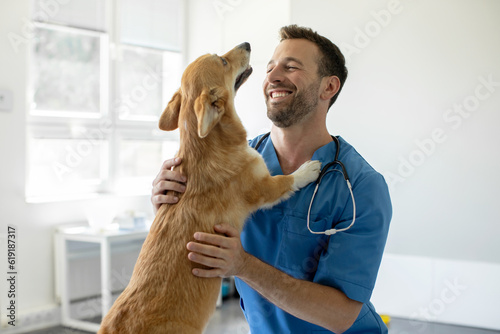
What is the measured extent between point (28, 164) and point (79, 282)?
1.05 meters

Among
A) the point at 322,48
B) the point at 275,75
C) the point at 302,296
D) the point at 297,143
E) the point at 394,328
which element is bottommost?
the point at 394,328

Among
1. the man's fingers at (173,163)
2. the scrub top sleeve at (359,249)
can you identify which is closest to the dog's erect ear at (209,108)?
the man's fingers at (173,163)

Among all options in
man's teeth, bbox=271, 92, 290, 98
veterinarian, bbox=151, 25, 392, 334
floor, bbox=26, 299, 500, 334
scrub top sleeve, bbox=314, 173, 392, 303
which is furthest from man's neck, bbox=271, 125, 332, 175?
floor, bbox=26, 299, 500, 334

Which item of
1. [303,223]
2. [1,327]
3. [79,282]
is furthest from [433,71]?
[1,327]

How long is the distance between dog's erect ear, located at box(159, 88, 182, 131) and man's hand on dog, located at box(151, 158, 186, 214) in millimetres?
196

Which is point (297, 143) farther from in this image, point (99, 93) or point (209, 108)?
point (99, 93)

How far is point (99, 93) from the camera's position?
4395mm

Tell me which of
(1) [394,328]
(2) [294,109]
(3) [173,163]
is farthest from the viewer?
(1) [394,328]

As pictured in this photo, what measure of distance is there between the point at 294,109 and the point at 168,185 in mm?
498

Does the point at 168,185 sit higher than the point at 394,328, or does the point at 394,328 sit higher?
the point at 168,185

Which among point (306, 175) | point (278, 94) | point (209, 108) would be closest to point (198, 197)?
point (209, 108)

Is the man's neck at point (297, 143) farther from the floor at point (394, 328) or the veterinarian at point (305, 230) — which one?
the floor at point (394, 328)

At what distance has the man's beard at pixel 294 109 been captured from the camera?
5.42 ft

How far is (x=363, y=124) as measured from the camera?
12.8 ft
